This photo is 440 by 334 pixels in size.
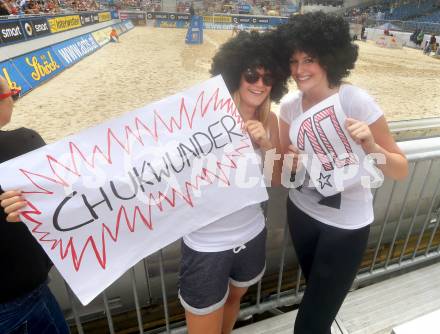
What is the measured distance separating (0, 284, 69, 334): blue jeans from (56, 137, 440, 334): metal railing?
9.2 inches

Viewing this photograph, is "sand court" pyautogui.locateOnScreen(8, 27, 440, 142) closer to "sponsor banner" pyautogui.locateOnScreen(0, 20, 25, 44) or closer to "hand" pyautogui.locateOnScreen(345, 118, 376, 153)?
"sponsor banner" pyautogui.locateOnScreen(0, 20, 25, 44)

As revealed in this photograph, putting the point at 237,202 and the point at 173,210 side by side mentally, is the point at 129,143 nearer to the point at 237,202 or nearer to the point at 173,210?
the point at 173,210

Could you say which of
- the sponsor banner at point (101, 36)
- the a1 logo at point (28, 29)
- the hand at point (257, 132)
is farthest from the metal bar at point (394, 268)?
the sponsor banner at point (101, 36)

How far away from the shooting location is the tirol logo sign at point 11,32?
288 inches

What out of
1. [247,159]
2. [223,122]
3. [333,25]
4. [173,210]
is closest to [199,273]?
[173,210]

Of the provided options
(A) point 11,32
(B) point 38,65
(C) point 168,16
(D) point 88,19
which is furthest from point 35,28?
(C) point 168,16

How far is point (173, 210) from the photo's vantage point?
1287mm

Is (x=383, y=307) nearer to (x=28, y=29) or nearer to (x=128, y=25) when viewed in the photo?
(x=28, y=29)

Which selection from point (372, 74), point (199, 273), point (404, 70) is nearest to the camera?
point (199, 273)

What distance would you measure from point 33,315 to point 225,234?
0.81 m

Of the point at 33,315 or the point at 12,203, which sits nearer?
the point at 12,203

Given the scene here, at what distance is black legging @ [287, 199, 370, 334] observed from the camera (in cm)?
139

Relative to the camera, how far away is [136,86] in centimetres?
761

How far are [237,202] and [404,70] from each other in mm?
12308
